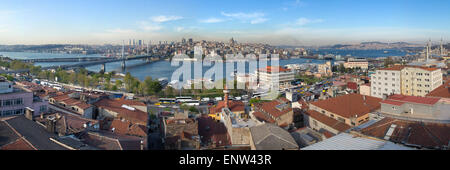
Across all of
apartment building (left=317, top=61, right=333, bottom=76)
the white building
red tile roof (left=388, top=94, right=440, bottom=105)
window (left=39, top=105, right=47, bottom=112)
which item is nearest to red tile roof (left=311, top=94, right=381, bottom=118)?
red tile roof (left=388, top=94, right=440, bottom=105)

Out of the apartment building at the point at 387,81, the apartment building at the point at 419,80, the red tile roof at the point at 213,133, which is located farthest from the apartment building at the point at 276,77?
the red tile roof at the point at 213,133

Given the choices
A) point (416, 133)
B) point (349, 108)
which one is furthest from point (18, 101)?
point (349, 108)

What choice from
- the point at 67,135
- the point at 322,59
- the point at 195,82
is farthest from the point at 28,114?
the point at 322,59

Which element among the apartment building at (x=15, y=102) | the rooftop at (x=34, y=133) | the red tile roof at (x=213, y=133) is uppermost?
the apartment building at (x=15, y=102)

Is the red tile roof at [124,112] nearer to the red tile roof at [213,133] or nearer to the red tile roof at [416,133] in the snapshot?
the red tile roof at [213,133]

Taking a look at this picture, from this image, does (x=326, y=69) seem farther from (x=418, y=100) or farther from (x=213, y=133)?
(x=213, y=133)
